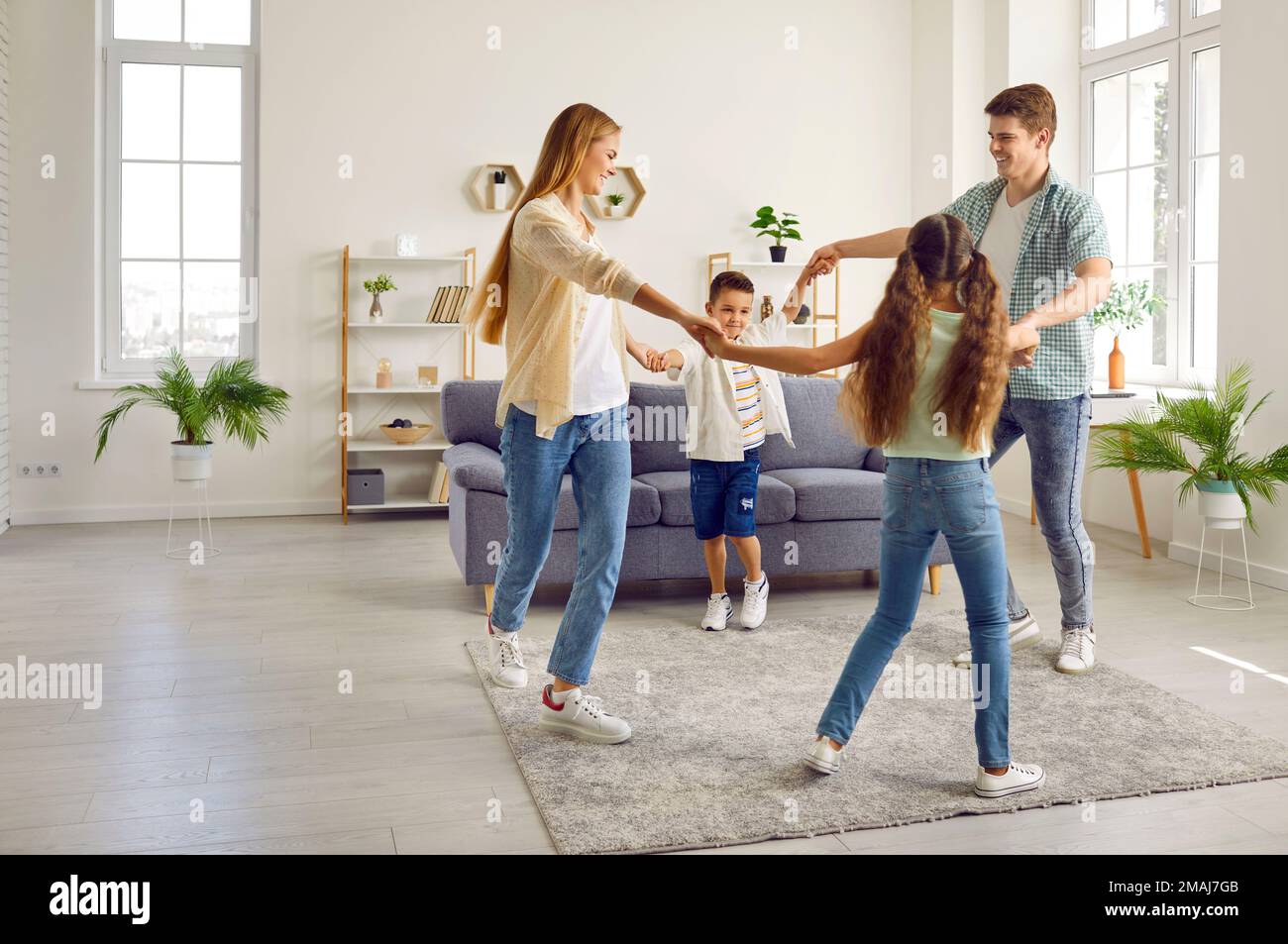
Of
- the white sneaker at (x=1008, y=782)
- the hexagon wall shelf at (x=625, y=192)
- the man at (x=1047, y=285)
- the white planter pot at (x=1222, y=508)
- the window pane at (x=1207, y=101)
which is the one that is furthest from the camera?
the hexagon wall shelf at (x=625, y=192)

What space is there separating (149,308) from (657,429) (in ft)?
10.7

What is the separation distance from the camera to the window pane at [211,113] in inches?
255

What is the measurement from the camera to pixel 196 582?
474 cm

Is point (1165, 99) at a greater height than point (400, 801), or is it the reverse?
point (1165, 99)

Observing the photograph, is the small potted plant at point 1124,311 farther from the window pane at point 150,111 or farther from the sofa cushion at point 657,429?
the window pane at point 150,111

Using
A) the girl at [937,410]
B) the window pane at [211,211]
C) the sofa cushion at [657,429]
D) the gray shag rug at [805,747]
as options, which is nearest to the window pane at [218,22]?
the window pane at [211,211]

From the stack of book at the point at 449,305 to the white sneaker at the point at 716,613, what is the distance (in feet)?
9.68

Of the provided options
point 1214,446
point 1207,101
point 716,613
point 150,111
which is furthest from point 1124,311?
point 150,111

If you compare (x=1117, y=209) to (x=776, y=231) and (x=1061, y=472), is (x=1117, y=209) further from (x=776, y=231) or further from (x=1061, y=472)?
(x=1061, y=472)

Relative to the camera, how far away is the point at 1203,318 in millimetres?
5816
